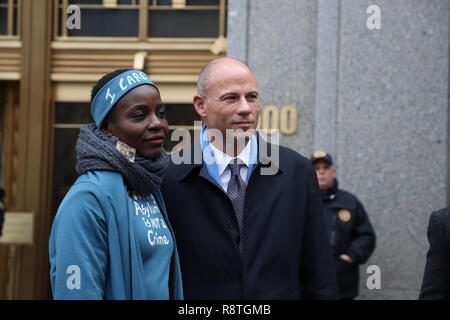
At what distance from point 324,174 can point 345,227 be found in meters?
0.49

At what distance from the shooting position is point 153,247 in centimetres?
281

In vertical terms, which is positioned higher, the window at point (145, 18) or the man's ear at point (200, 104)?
the window at point (145, 18)

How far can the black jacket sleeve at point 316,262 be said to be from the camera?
3288mm

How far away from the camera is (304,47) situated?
7.37 metres

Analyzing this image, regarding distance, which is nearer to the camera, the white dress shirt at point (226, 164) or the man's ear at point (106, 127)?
the man's ear at point (106, 127)

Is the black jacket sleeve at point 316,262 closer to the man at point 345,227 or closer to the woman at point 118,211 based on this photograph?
the woman at point 118,211

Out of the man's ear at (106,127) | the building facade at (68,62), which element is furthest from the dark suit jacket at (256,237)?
the building facade at (68,62)

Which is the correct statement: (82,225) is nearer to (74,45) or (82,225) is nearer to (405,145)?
(405,145)

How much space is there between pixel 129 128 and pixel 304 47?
15.3 feet
